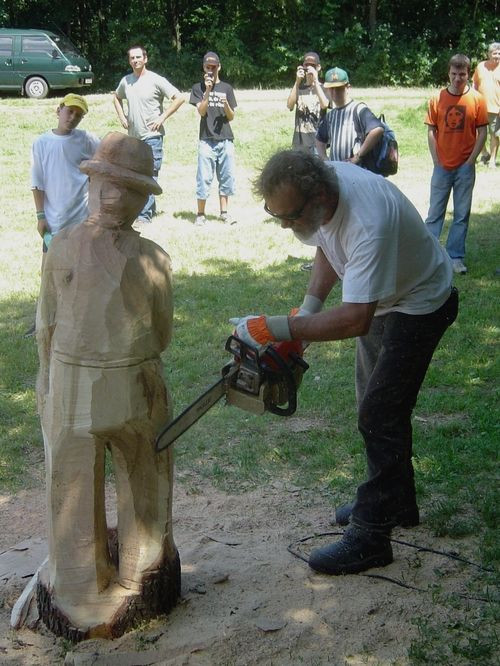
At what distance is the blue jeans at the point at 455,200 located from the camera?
27.1 feet

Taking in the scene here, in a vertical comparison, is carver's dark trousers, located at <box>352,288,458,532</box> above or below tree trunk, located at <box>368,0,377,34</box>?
below

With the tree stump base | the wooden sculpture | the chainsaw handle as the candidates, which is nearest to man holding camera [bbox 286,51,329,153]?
the chainsaw handle

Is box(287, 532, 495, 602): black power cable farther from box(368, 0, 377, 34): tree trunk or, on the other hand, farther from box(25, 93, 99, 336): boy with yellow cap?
box(368, 0, 377, 34): tree trunk

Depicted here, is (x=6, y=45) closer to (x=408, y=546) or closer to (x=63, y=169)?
(x=63, y=169)

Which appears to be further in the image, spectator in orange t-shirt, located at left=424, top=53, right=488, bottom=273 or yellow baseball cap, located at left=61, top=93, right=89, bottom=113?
spectator in orange t-shirt, located at left=424, top=53, right=488, bottom=273

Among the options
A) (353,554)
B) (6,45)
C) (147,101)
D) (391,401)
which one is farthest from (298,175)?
(6,45)

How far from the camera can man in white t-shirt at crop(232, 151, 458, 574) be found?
10.9 feet

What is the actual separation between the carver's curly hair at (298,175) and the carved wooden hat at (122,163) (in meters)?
0.49

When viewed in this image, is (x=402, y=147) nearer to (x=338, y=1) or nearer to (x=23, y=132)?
(x=23, y=132)

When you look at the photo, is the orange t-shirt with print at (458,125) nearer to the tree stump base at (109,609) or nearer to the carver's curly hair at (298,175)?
the carver's curly hair at (298,175)

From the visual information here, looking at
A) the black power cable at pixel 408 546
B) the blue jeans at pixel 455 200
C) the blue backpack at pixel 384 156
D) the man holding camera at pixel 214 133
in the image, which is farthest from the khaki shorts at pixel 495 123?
the black power cable at pixel 408 546

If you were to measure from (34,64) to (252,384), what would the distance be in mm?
19824

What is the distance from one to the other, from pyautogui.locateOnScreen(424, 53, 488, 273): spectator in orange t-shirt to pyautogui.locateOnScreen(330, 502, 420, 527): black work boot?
14.4 feet

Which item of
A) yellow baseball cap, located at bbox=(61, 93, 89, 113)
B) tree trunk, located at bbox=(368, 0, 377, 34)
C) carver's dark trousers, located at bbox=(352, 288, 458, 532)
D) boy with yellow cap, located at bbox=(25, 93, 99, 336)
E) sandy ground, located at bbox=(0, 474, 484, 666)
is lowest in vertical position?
sandy ground, located at bbox=(0, 474, 484, 666)
